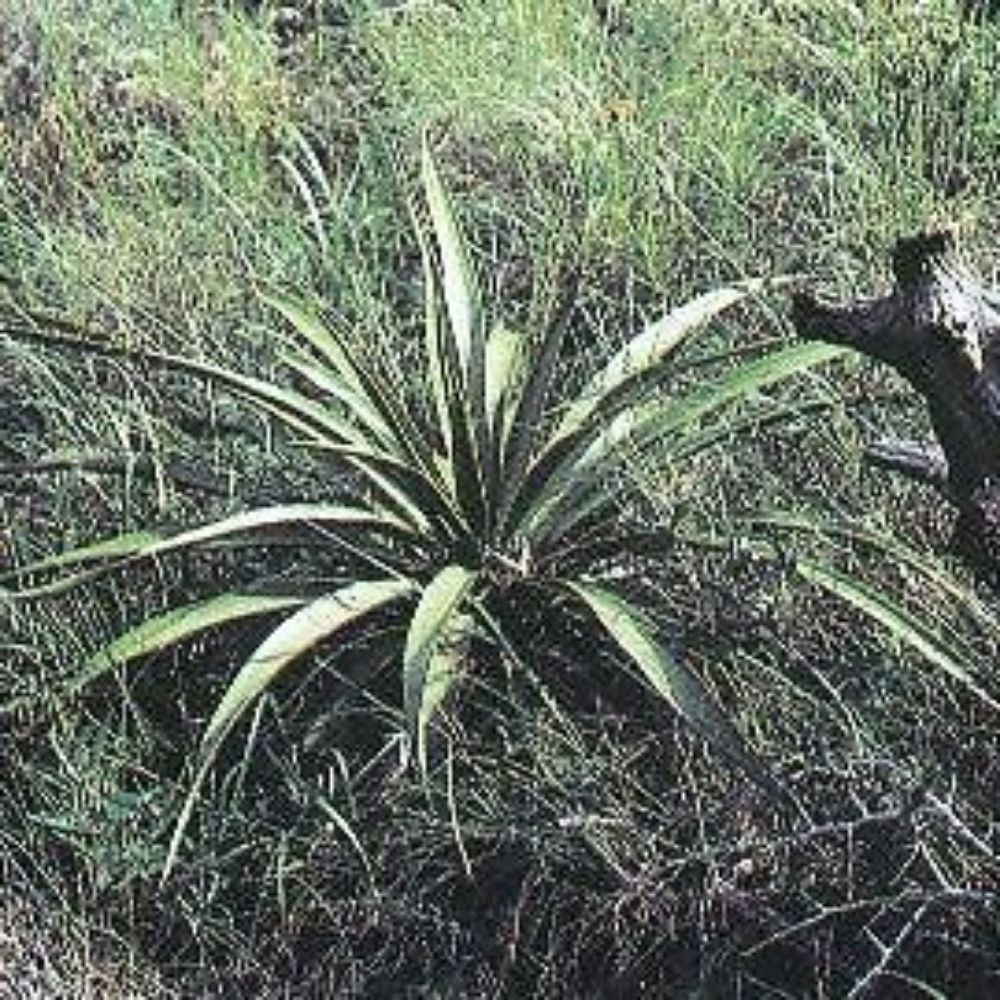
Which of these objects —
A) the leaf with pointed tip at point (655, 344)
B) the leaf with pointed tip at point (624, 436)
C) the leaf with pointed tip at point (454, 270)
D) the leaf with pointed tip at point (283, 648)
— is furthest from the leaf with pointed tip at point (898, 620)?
the leaf with pointed tip at point (454, 270)

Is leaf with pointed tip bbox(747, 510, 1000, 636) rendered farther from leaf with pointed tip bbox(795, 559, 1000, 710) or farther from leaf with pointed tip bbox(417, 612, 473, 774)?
leaf with pointed tip bbox(417, 612, 473, 774)

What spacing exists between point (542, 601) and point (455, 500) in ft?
0.61

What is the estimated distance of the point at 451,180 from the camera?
384cm

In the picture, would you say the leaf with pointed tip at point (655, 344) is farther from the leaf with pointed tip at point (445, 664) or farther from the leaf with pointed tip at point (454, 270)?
the leaf with pointed tip at point (445, 664)

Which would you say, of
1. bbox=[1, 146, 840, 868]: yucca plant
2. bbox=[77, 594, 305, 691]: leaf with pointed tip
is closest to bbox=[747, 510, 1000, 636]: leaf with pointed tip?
bbox=[1, 146, 840, 868]: yucca plant

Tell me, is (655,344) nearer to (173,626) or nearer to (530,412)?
(530,412)

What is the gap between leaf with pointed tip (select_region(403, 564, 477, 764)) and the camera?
2.42 metres

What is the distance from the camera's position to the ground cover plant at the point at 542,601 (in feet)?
8.09

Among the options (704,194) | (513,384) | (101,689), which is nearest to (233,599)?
(101,689)

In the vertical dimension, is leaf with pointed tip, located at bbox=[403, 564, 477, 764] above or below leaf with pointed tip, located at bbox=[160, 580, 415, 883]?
above

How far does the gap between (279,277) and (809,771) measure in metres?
1.43

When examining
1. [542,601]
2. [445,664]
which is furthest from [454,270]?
[445,664]

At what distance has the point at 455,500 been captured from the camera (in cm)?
284

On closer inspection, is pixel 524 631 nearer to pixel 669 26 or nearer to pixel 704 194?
pixel 704 194
